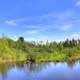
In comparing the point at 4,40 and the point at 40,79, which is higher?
the point at 4,40

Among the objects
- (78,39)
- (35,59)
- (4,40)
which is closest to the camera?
(35,59)

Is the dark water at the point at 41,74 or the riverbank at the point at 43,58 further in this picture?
the riverbank at the point at 43,58

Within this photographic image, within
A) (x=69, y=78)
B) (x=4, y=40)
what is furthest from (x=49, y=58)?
(x=69, y=78)

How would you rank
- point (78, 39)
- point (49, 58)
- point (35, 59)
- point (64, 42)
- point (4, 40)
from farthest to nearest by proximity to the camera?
point (78, 39) < point (64, 42) < point (4, 40) < point (49, 58) < point (35, 59)

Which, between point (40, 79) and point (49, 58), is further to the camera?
point (49, 58)

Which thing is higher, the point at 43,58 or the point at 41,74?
the point at 43,58

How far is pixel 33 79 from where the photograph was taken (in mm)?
32188

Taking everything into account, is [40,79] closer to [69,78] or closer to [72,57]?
[69,78]

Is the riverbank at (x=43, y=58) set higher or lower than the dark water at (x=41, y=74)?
higher

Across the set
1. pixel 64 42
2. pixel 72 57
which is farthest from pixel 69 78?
pixel 64 42

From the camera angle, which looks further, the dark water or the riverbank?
the riverbank

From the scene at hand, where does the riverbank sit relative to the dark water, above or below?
above

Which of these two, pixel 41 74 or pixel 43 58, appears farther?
pixel 43 58

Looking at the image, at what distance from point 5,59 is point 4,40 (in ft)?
70.4
